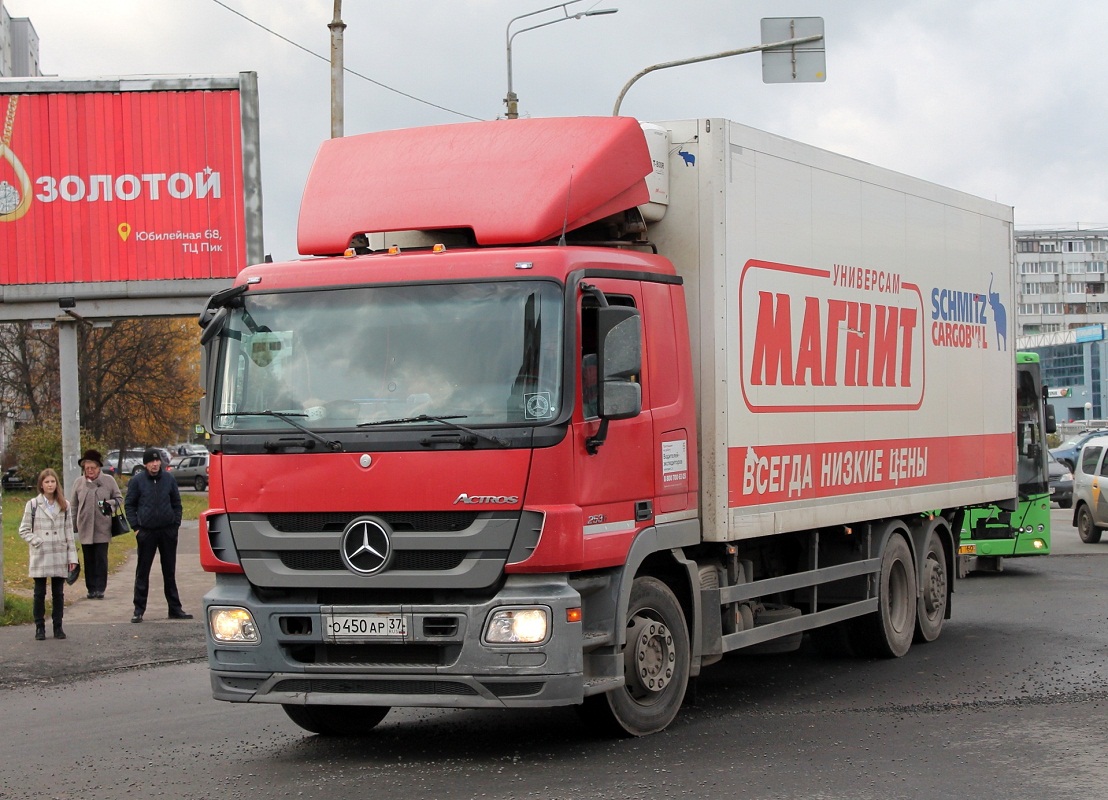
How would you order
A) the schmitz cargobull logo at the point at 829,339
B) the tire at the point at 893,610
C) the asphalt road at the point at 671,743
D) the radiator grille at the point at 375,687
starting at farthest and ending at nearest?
the tire at the point at 893,610 → the schmitz cargobull logo at the point at 829,339 → the radiator grille at the point at 375,687 → the asphalt road at the point at 671,743

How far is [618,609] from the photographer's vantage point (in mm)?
7734

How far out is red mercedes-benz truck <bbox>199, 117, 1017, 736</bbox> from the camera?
7.39m

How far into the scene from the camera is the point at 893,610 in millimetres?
11875

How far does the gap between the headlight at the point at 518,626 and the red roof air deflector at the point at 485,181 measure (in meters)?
1.97

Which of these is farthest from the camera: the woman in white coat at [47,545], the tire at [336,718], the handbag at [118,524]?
the handbag at [118,524]

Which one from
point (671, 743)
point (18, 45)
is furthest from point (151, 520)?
point (18, 45)

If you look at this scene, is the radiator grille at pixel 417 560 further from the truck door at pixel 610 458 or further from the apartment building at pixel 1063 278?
the apartment building at pixel 1063 278

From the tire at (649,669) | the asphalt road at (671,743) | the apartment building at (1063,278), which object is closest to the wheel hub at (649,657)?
the tire at (649,669)

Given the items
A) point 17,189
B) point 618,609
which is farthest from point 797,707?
point 17,189

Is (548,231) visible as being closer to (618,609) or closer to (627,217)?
(627,217)

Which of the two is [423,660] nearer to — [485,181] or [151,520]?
[485,181]

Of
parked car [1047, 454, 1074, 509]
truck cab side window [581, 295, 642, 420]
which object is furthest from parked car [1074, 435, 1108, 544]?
truck cab side window [581, 295, 642, 420]

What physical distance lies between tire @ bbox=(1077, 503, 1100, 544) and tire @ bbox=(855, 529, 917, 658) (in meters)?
14.5

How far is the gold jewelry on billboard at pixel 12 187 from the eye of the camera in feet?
66.7
